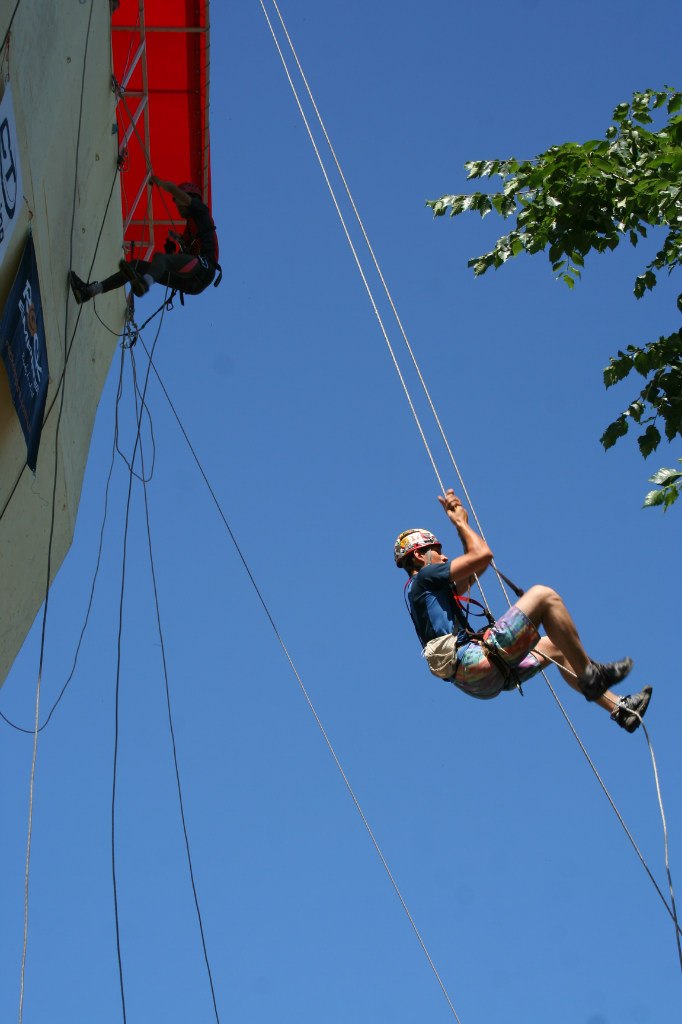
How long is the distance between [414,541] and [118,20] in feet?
19.4

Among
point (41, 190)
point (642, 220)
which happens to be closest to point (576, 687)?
point (642, 220)

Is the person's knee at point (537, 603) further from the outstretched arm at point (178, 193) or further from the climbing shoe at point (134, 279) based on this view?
the outstretched arm at point (178, 193)

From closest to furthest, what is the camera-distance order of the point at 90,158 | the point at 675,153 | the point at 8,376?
1. the point at 675,153
2. the point at 8,376
3. the point at 90,158

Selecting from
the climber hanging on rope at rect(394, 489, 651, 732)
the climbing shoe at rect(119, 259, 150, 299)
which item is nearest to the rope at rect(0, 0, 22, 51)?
the climbing shoe at rect(119, 259, 150, 299)

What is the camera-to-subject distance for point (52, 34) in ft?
22.7

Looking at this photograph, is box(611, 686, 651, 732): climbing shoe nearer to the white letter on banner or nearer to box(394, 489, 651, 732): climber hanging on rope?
box(394, 489, 651, 732): climber hanging on rope

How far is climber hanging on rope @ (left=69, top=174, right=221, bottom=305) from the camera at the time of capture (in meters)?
8.16

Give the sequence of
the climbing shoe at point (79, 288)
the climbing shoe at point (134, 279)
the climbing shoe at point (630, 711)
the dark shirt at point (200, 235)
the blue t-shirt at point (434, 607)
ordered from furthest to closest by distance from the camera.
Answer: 1. the dark shirt at point (200, 235)
2. the climbing shoe at point (134, 279)
3. the climbing shoe at point (79, 288)
4. the blue t-shirt at point (434, 607)
5. the climbing shoe at point (630, 711)

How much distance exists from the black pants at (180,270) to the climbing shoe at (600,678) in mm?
3766

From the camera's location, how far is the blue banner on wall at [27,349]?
255 inches

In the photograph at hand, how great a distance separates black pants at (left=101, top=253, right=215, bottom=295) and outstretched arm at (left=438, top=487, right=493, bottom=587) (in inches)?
113

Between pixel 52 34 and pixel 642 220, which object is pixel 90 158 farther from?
pixel 642 220

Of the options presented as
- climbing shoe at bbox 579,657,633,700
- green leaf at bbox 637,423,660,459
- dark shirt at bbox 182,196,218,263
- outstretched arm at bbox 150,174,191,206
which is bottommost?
climbing shoe at bbox 579,657,633,700

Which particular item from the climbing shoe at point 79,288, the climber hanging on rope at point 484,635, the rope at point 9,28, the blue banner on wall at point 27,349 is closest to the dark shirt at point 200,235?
the climbing shoe at point 79,288
